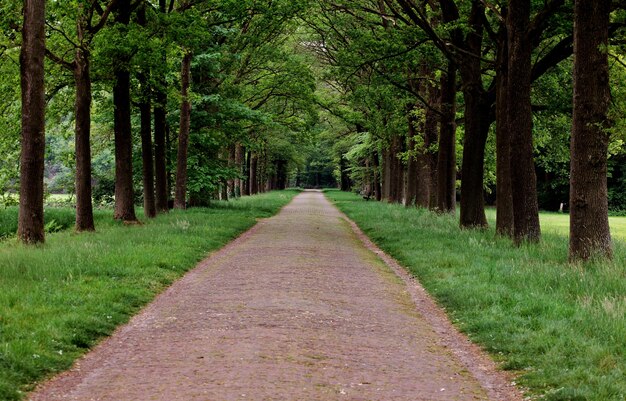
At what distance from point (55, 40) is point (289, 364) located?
44.4ft

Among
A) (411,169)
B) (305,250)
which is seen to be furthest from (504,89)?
(411,169)

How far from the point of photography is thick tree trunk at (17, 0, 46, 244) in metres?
12.6

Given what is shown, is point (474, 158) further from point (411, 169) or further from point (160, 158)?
point (411, 169)

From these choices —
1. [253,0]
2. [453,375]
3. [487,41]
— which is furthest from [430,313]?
[253,0]

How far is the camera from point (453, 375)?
6.05 m

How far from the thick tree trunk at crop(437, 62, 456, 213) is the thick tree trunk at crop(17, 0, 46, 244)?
14.7m

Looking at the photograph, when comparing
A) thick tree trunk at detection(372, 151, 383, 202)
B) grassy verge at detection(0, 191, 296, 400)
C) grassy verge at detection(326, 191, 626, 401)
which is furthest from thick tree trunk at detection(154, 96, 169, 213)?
thick tree trunk at detection(372, 151, 383, 202)

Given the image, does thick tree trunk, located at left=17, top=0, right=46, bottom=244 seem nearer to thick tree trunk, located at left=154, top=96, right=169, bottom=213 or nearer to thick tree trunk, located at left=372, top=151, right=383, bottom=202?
thick tree trunk, located at left=154, top=96, right=169, bottom=213

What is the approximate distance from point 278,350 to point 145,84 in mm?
15619

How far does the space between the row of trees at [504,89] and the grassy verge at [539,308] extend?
4.85 ft

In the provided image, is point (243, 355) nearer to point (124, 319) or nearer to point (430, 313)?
point (124, 319)

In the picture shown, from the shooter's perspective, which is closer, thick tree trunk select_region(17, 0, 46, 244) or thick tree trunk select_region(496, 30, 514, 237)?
thick tree trunk select_region(17, 0, 46, 244)

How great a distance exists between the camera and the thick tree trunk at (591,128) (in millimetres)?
11344

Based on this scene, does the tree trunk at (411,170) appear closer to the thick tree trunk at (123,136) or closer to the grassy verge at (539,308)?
the thick tree trunk at (123,136)
